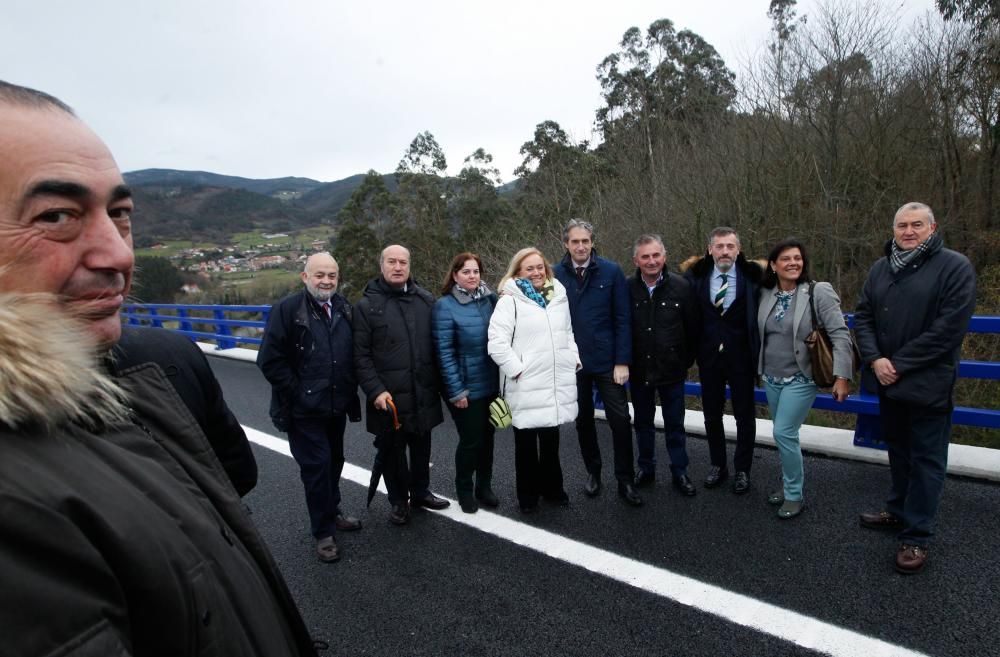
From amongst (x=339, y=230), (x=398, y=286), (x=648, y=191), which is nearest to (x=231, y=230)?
(x=339, y=230)

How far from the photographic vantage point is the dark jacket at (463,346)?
13.2 ft

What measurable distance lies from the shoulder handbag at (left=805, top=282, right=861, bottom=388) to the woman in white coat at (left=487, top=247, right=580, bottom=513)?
5.27 feet

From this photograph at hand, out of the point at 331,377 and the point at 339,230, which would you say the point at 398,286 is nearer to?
the point at 331,377

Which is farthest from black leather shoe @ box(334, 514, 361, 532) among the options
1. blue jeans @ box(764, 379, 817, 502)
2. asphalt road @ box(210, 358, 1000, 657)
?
blue jeans @ box(764, 379, 817, 502)

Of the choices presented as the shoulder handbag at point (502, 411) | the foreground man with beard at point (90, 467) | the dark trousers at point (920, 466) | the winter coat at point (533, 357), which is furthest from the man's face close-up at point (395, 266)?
the dark trousers at point (920, 466)

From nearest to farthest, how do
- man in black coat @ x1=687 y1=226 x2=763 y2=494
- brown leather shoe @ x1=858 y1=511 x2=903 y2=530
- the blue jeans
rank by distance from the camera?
brown leather shoe @ x1=858 y1=511 x2=903 y2=530
the blue jeans
man in black coat @ x1=687 y1=226 x2=763 y2=494

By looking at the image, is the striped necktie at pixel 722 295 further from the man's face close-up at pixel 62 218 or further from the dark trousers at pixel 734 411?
the man's face close-up at pixel 62 218

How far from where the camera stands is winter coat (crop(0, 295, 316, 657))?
0.59 meters

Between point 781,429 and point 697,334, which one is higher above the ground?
point 697,334

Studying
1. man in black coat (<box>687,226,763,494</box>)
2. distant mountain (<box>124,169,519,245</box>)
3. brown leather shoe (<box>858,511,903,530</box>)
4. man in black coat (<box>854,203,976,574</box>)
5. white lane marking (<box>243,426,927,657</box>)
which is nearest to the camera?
white lane marking (<box>243,426,927,657</box>)

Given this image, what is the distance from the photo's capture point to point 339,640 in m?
2.74

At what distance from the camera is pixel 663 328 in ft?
13.9

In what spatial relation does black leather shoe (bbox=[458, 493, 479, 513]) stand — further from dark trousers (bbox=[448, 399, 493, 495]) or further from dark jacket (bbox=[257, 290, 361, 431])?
dark jacket (bbox=[257, 290, 361, 431])

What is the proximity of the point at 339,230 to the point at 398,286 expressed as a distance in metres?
27.5
